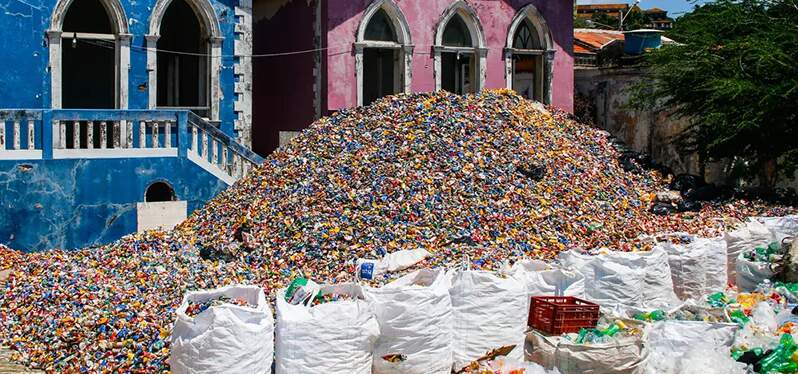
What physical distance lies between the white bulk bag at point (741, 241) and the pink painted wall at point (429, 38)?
297 inches

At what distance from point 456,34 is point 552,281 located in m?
10.2

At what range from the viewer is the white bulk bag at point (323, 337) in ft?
20.5

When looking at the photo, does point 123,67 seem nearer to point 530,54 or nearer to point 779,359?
point 530,54

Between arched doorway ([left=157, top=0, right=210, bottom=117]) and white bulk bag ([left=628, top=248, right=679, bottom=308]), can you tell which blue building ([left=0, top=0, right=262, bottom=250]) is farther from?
white bulk bag ([left=628, top=248, right=679, bottom=308])

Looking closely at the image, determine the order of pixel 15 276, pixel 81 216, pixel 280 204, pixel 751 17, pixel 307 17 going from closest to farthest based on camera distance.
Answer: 1. pixel 15 276
2. pixel 280 204
3. pixel 81 216
4. pixel 751 17
5. pixel 307 17

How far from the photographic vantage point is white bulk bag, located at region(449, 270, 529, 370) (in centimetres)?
706

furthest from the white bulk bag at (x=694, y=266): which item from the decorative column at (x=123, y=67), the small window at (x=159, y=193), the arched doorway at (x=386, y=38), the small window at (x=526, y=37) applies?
the small window at (x=526, y=37)

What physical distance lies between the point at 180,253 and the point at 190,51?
7.15 metres

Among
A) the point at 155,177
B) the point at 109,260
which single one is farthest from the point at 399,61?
the point at 109,260

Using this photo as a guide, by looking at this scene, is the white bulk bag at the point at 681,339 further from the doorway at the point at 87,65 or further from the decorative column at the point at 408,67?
the doorway at the point at 87,65

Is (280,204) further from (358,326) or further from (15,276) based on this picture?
(358,326)

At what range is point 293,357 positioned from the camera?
6.25 meters

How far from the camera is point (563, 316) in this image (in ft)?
23.3

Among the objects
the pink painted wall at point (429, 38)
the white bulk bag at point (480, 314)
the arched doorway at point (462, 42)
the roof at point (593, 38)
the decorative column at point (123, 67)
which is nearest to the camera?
the white bulk bag at point (480, 314)
